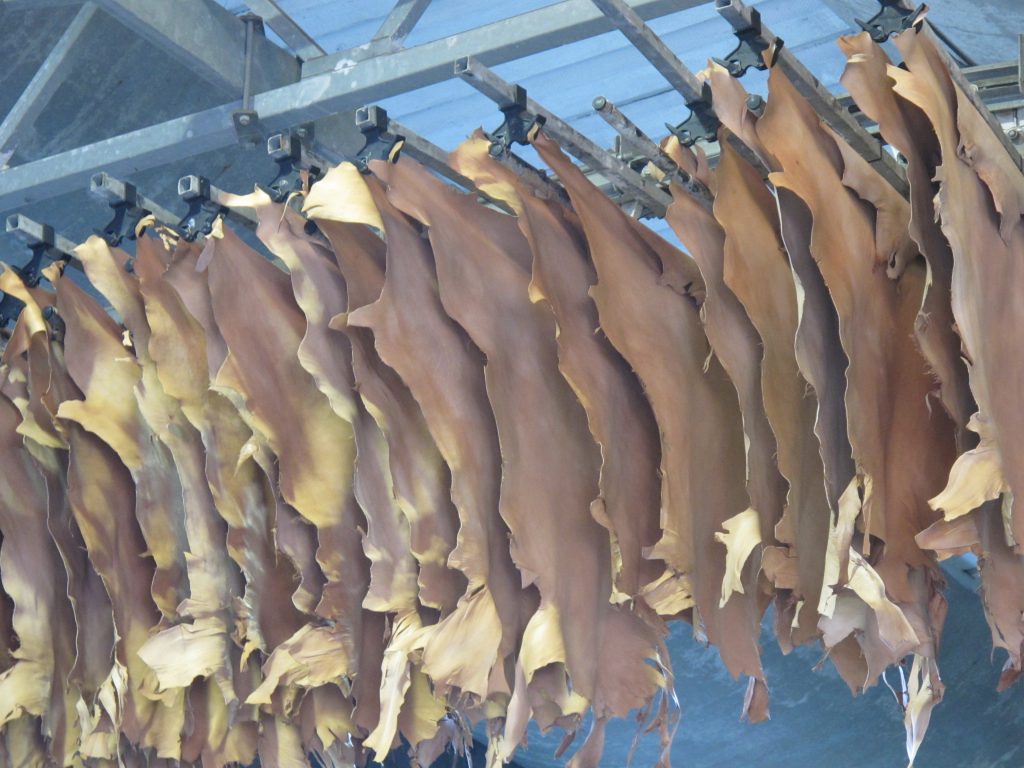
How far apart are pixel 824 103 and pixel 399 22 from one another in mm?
788

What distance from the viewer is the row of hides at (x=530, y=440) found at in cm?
114

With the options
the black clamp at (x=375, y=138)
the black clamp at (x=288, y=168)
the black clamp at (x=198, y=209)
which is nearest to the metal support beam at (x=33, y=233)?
the black clamp at (x=198, y=209)

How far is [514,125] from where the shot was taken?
52.7 inches

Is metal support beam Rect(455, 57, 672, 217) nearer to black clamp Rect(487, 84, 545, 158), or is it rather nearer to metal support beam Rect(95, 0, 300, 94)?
black clamp Rect(487, 84, 545, 158)

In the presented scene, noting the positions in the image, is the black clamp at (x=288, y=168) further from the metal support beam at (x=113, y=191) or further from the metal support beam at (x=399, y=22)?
the metal support beam at (x=399, y=22)

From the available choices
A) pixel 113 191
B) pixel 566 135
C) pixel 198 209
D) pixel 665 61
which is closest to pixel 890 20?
pixel 665 61

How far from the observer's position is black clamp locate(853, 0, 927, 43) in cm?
119

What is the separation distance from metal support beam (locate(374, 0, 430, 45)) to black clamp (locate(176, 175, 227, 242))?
45 cm

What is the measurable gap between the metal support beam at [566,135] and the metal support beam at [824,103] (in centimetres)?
18

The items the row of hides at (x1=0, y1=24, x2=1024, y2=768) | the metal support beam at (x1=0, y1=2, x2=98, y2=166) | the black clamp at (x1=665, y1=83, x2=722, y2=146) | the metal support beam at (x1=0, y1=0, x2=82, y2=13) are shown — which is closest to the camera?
the row of hides at (x1=0, y1=24, x2=1024, y2=768)

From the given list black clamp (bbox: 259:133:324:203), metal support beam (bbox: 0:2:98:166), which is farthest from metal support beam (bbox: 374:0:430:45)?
metal support beam (bbox: 0:2:98:166)

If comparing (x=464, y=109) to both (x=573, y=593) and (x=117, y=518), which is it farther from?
(x=573, y=593)

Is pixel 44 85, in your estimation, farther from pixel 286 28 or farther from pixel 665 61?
pixel 665 61

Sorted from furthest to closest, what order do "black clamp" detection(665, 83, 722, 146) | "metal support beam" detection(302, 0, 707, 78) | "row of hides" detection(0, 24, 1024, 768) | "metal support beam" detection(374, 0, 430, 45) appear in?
1. "metal support beam" detection(374, 0, 430, 45)
2. "metal support beam" detection(302, 0, 707, 78)
3. "black clamp" detection(665, 83, 722, 146)
4. "row of hides" detection(0, 24, 1024, 768)
